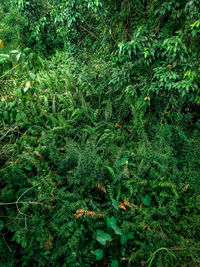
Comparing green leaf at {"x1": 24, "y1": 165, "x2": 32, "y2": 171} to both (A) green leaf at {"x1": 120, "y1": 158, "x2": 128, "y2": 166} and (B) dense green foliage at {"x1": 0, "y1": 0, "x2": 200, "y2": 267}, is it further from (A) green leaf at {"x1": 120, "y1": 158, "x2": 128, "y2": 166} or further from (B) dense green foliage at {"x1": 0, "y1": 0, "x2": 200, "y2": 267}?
(A) green leaf at {"x1": 120, "y1": 158, "x2": 128, "y2": 166}

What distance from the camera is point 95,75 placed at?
3.72m

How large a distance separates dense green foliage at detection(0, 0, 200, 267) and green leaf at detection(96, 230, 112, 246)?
1 centimetres

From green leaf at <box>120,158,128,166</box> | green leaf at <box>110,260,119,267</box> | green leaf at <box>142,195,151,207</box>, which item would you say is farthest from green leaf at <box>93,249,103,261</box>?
green leaf at <box>120,158,128,166</box>

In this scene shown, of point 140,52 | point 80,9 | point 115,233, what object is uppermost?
point 80,9

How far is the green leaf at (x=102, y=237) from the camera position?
5.84 feet

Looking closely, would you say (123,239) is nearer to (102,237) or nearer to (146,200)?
(102,237)

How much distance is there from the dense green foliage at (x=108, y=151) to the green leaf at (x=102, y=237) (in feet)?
0.03

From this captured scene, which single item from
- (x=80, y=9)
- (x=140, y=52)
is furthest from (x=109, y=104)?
(x=80, y=9)

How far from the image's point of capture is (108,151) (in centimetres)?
274

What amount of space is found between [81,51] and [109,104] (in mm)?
1751

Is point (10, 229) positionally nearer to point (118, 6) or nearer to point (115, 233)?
point (115, 233)

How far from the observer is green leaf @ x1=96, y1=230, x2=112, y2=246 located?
5.84 feet

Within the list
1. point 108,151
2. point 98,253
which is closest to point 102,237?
point 98,253

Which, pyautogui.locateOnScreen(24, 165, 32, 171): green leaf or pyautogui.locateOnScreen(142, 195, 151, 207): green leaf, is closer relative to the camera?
pyautogui.locateOnScreen(142, 195, 151, 207): green leaf
